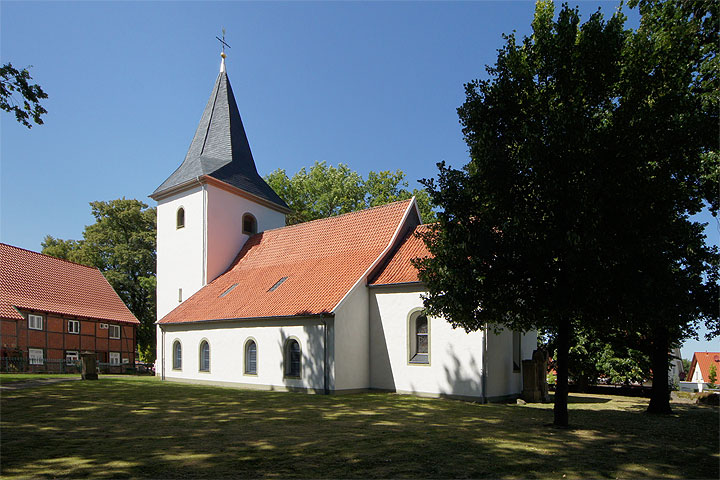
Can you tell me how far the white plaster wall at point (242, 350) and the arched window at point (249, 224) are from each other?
22.6ft

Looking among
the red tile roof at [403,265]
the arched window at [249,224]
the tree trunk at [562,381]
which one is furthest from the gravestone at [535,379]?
the arched window at [249,224]

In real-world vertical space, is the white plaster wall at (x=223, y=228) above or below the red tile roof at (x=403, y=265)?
above

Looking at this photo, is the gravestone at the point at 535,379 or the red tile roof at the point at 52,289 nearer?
the gravestone at the point at 535,379

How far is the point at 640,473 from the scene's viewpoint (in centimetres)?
768

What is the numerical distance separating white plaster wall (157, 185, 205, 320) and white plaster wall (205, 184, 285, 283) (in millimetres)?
500

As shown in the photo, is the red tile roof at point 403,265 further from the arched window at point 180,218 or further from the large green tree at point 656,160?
the arched window at point 180,218

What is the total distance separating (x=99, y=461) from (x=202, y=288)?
803 inches

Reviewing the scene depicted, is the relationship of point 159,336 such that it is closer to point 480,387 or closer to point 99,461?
point 480,387

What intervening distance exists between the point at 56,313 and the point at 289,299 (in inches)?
776

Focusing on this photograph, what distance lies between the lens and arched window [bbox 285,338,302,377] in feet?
66.2

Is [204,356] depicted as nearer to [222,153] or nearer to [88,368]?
[88,368]

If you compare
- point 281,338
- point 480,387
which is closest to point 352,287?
point 281,338

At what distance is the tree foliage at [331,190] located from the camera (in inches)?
1614

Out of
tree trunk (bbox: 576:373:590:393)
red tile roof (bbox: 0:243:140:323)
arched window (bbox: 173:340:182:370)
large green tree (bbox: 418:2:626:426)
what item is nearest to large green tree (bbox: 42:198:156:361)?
red tile roof (bbox: 0:243:140:323)
